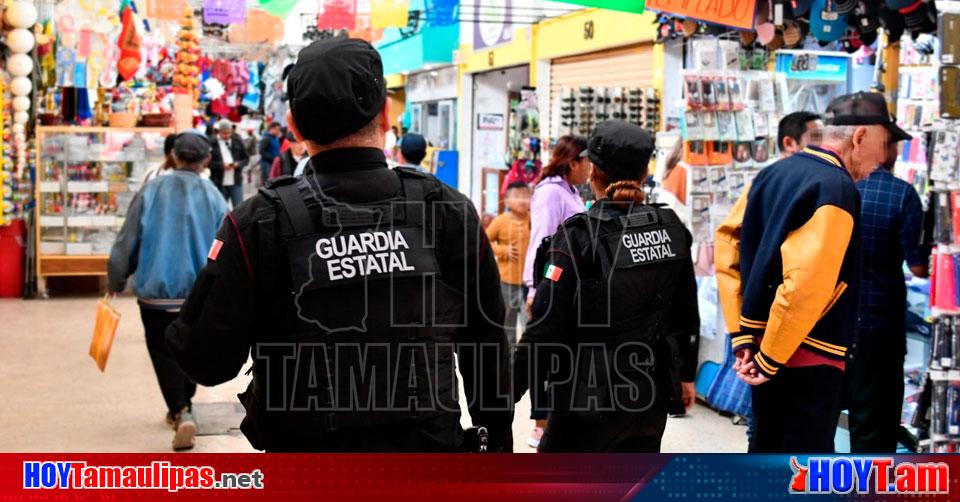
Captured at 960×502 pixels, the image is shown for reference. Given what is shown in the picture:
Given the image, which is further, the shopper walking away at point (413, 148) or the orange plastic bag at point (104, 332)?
the shopper walking away at point (413, 148)

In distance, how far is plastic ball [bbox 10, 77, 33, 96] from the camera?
32.8ft

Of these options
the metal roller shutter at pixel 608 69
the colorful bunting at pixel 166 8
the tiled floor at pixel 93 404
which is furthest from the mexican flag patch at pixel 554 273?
the colorful bunting at pixel 166 8

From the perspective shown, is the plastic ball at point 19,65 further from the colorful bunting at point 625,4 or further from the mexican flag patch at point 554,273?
the mexican flag patch at point 554,273

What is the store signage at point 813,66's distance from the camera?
7754 mm

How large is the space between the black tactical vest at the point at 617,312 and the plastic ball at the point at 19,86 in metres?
8.33

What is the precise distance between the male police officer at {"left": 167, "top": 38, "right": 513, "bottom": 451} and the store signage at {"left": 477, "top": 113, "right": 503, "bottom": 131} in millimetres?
13459

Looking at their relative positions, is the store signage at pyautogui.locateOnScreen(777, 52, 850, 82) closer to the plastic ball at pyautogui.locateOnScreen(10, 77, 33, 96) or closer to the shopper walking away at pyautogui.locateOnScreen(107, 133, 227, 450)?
the shopper walking away at pyautogui.locateOnScreen(107, 133, 227, 450)

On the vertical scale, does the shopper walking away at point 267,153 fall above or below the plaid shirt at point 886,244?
above

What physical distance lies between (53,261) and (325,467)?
8857 mm

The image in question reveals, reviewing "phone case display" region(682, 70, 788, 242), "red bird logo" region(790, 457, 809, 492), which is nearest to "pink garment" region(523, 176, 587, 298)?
"phone case display" region(682, 70, 788, 242)

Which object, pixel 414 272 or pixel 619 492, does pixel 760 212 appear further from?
pixel 414 272

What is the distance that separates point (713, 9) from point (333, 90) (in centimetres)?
322

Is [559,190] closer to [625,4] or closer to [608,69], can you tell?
[625,4]

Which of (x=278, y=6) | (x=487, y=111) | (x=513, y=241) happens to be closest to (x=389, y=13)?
(x=278, y=6)
